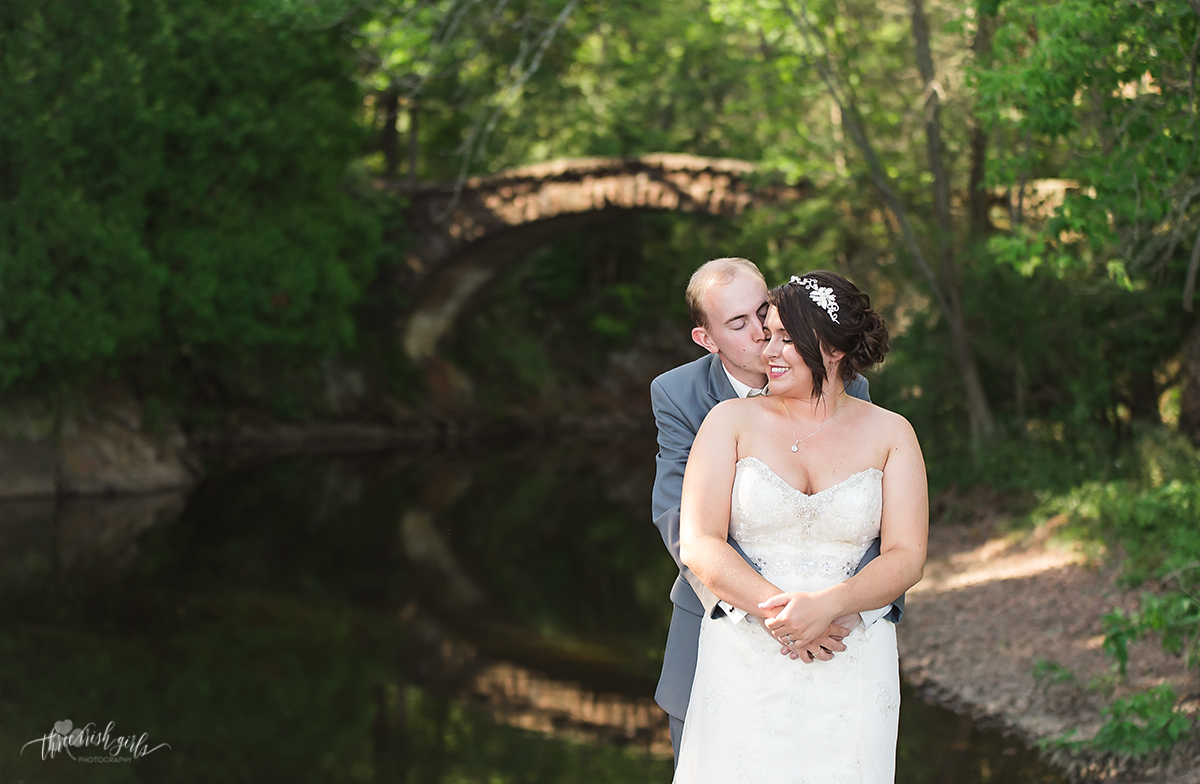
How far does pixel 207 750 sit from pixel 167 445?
10254 millimetres

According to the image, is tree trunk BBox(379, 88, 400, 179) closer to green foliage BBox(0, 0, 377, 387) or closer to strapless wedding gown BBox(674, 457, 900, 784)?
green foliage BBox(0, 0, 377, 387)

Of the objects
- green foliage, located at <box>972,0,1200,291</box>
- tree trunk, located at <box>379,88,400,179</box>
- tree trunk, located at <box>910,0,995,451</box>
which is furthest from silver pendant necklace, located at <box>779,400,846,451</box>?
tree trunk, located at <box>379,88,400,179</box>

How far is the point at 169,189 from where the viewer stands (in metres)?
14.7

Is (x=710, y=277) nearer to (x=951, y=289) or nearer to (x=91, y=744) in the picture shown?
(x=91, y=744)

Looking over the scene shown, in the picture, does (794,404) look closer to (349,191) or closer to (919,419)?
(919,419)

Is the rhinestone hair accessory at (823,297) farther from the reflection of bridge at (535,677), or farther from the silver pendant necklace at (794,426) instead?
the reflection of bridge at (535,677)

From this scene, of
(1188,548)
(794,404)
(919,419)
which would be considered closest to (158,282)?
(919,419)

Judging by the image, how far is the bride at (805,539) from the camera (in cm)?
238

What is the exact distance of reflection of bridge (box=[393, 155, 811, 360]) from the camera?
16672 millimetres

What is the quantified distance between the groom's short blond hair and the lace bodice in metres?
0.55

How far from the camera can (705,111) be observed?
20906 mm

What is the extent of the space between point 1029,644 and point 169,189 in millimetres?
12048

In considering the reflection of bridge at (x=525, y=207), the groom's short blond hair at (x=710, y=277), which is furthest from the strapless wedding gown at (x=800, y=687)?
the reflection of bridge at (x=525, y=207)

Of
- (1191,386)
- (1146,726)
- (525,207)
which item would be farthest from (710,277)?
(525,207)
